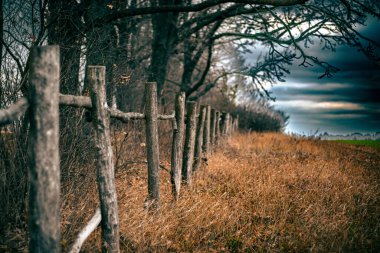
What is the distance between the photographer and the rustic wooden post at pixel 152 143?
14.5 ft

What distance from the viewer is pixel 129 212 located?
3.96m

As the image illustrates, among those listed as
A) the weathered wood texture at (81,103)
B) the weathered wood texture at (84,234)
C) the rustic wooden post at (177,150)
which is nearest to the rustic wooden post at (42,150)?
the weathered wood texture at (81,103)

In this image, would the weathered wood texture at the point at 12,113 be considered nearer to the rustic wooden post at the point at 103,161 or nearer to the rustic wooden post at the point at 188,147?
the rustic wooden post at the point at 103,161

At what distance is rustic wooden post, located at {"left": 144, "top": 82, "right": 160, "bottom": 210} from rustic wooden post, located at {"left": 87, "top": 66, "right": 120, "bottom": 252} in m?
1.18

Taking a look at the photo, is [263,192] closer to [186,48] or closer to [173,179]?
[173,179]

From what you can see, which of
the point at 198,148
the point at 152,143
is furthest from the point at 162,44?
the point at 152,143

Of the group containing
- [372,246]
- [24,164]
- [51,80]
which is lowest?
[372,246]

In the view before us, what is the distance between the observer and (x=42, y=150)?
7.21 ft

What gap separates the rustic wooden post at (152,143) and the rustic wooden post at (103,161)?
1177 mm

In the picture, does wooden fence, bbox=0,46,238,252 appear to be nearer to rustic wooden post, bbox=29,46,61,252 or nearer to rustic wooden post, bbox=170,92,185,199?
rustic wooden post, bbox=29,46,61,252

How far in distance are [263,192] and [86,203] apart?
2.85m

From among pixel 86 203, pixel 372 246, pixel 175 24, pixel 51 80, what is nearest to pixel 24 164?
pixel 86 203

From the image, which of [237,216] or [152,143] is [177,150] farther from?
[237,216]

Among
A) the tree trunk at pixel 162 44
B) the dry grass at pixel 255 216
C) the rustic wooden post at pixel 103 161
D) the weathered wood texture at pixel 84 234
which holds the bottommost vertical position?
the dry grass at pixel 255 216
